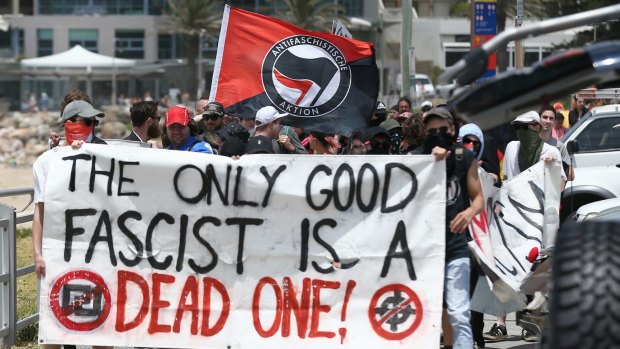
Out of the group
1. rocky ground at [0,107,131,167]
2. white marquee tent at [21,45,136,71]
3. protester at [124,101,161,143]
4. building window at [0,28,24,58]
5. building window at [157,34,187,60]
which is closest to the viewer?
protester at [124,101,161,143]

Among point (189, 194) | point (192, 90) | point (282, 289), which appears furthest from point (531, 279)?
point (192, 90)

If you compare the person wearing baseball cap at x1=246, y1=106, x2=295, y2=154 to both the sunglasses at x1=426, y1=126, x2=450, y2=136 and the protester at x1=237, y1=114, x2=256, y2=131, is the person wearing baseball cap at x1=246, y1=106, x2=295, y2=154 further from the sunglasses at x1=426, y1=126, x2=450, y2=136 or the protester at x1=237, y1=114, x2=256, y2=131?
the protester at x1=237, y1=114, x2=256, y2=131

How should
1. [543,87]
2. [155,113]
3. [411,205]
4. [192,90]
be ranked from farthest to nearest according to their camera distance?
1. [192,90]
2. [155,113]
3. [411,205]
4. [543,87]

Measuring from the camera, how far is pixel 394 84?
71.9 metres

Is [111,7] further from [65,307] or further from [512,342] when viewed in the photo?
[65,307]

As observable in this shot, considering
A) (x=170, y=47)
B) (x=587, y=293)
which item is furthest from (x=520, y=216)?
(x=170, y=47)

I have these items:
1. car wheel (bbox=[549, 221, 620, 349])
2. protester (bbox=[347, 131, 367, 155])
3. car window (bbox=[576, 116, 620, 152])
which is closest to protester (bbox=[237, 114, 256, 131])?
protester (bbox=[347, 131, 367, 155])

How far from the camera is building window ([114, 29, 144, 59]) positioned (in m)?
78.7

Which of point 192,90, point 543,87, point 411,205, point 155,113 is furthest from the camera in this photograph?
point 192,90

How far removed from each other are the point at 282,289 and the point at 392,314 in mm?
742

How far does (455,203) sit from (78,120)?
2588 mm

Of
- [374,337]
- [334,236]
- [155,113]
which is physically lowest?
[374,337]

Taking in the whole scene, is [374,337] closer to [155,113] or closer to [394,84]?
[155,113]

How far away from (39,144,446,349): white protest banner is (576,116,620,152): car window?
835cm
